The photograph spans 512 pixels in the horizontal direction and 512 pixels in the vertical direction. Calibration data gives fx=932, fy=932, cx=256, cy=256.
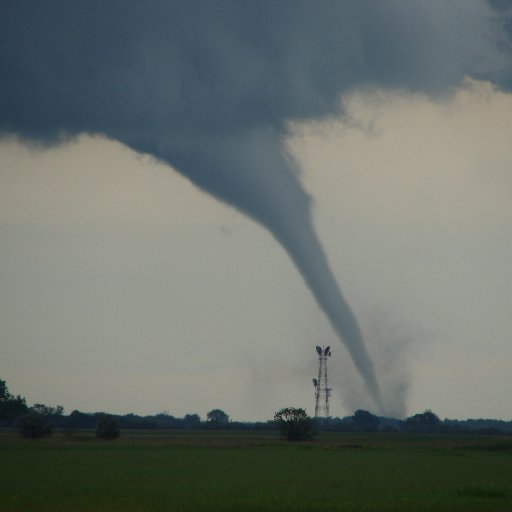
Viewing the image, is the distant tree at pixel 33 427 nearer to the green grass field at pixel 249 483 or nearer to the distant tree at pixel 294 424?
the distant tree at pixel 294 424

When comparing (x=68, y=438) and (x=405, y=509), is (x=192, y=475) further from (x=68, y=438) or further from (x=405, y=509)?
(x=68, y=438)

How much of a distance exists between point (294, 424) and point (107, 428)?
3125cm

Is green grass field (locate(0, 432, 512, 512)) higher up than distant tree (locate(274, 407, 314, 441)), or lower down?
lower down

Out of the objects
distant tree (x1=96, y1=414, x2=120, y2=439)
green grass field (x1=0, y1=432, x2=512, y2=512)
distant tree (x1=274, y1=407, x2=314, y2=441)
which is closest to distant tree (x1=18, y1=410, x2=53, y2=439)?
distant tree (x1=96, y1=414, x2=120, y2=439)

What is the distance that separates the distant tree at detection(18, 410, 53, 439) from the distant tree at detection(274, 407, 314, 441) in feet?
125

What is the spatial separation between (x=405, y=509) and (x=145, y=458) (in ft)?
151

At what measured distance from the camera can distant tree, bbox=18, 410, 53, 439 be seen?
493 ft

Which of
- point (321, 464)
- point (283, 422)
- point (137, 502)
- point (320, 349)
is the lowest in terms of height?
point (137, 502)

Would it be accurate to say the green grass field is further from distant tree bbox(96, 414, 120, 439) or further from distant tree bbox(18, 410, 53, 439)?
distant tree bbox(18, 410, 53, 439)

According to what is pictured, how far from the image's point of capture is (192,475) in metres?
64.0

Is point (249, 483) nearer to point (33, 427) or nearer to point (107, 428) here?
point (107, 428)

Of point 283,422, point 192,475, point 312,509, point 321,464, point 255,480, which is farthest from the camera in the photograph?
point 283,422

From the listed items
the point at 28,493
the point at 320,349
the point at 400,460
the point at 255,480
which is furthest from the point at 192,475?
the point at 320,349

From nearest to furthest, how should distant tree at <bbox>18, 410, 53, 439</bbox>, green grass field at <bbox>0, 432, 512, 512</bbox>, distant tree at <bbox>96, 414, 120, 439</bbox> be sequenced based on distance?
green grass field at <bbox>0, 432, 512, 512</bbox>, distant tree at <bbox>96, 414, 120, 439</bbox>, distant tree at <bbox>18, 410, 53, 439</bbox>
